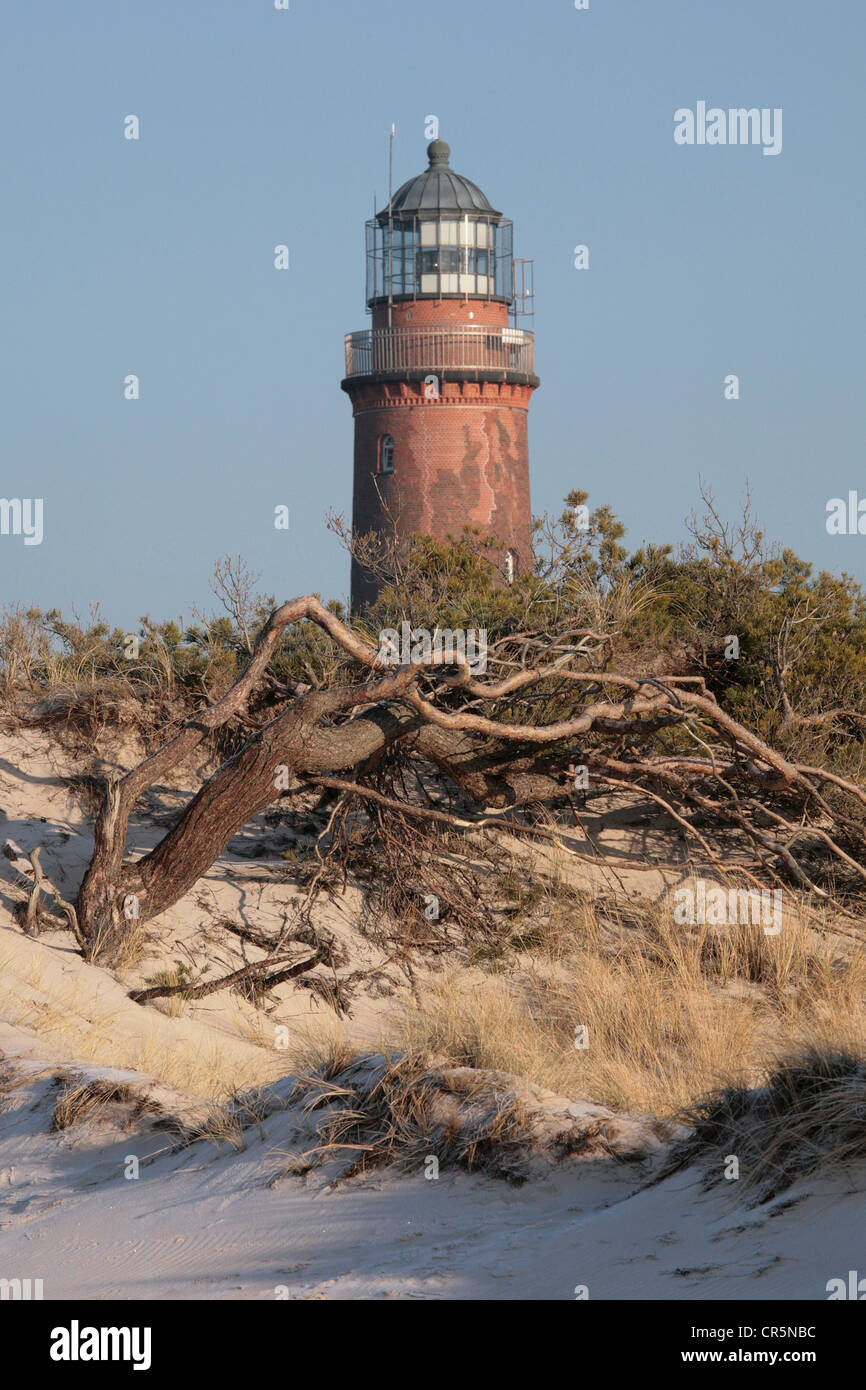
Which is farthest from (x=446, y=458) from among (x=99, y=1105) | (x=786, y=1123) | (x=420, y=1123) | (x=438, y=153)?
(x=786, y=1123)

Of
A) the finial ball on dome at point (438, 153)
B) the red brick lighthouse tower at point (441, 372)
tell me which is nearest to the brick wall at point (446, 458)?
the red brick lighthouse tower at point (441, 372)

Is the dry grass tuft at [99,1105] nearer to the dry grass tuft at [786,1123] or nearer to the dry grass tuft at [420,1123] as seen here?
the dry grass tuft at [420,1123]

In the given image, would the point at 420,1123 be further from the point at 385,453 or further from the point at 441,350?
the point at 441,350

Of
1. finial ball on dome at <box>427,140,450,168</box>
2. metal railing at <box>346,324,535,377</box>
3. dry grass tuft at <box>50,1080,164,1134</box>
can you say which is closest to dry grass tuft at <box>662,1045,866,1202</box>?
dry grass tuft at <box>50,1080,164,1134</box>

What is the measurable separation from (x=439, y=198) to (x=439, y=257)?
121 centimetres

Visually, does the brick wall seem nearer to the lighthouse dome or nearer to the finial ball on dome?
the lighthouse dome

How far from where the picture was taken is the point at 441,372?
27250 mm

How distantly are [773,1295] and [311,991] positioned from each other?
19.7 feet

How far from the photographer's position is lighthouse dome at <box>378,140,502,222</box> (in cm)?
2752

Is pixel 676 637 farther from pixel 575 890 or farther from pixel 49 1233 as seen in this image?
pixel 49 1233

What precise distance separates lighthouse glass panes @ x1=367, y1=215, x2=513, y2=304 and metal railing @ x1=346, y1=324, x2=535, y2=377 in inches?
29.9

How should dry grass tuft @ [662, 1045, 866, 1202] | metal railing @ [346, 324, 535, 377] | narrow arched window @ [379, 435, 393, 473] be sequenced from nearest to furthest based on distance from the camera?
dry grass tuft @ [662, 1045, 866, 1202] → metal railing @ [346, 324, 535, 377] → narrow arched window @ [379, 435, 393, 473]

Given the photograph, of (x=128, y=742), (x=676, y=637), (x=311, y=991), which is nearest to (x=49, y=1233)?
(x=311, y=991)
